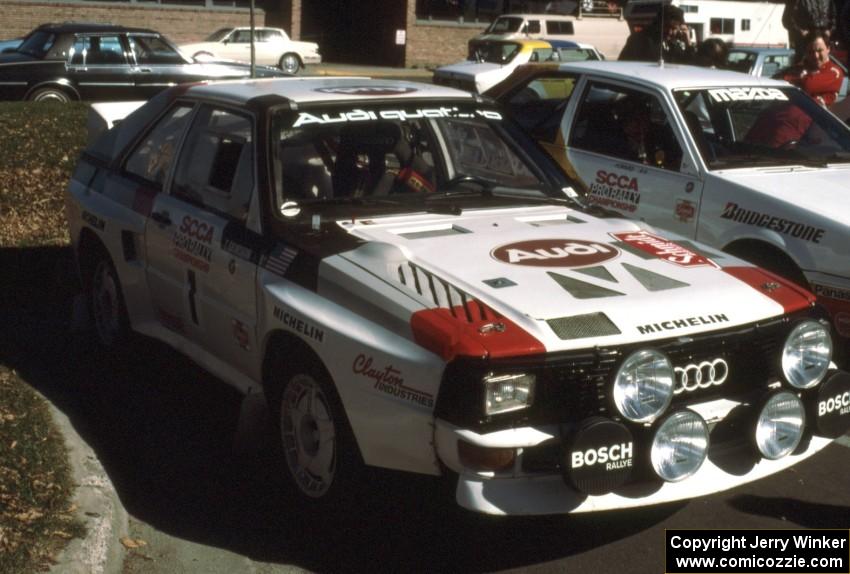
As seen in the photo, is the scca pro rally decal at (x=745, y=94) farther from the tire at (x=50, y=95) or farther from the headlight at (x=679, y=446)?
the tire at (x=50, y=95)

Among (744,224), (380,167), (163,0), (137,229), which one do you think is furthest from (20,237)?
(163,0)

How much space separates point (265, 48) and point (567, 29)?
11811 millimetres

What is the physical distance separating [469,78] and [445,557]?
1696 centimetres

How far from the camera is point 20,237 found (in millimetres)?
9539

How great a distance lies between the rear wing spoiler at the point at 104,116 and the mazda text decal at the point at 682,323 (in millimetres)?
4762

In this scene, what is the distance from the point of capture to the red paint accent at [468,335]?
12.9 ft

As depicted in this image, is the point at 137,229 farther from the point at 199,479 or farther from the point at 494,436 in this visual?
the point at 494,436

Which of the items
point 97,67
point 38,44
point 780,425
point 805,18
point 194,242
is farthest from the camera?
point 38,44

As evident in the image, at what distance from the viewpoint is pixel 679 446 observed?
4078mm

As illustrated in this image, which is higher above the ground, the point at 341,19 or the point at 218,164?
the point at 218,164

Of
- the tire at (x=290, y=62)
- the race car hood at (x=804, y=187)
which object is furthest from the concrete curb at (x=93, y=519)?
the tire at (x=290, y=62)

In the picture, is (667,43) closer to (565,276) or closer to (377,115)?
(377,115)

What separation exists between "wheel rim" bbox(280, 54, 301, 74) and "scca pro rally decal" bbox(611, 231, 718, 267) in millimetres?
33345

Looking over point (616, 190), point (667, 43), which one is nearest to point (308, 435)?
point (616, 190)
